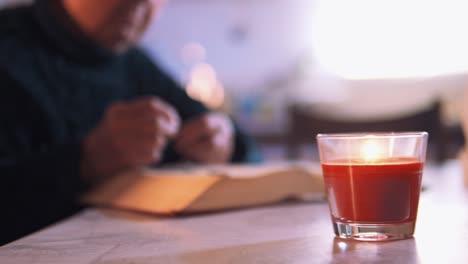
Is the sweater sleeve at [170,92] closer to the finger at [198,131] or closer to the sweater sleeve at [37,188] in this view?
the finger at [198,131]

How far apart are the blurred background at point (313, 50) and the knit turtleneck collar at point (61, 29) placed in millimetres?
2605

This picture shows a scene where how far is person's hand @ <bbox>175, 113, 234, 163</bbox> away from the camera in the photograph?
3.66ft

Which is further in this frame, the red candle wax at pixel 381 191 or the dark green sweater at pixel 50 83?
the dark green sweater at pixel 50 83

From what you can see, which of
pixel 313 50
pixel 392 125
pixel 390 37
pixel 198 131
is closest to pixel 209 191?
pixel 198 131

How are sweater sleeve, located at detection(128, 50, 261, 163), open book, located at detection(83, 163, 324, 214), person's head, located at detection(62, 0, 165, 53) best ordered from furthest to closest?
sweater sleeve, located at detection(128, 50, 261, 163), person's head, located at detection(62, 0, 165, 53), open book, located at detection(83, 163, 324, 214)

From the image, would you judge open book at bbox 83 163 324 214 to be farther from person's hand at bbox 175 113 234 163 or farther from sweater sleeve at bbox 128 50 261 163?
sweater sleeve at bbox 128 50 261 163

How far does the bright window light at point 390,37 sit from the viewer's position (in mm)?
3906

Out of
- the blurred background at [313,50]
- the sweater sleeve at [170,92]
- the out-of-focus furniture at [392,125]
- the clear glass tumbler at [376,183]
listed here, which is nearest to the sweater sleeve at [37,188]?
the clear glass tumbler at [376,183]

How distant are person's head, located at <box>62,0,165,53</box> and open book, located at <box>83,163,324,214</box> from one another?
1.34 ft

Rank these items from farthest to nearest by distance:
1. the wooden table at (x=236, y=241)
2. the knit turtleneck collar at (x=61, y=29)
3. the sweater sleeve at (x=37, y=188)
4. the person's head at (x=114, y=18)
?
1. the knit turtleneck collar at (x=61, y=29)
2. the person's head at (x=114, y=18)
3. the sweater sleeve at (x=37, y=188)
4. the wooden table at (x=236, y=241)

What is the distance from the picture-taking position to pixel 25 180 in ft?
2.44

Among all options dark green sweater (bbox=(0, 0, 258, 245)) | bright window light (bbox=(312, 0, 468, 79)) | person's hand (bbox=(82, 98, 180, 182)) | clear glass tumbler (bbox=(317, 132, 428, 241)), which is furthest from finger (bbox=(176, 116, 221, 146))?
bright window light (bbox=(312, 0, 468, 79))

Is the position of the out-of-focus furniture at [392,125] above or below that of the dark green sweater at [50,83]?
below

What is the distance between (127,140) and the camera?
2.71 feet
